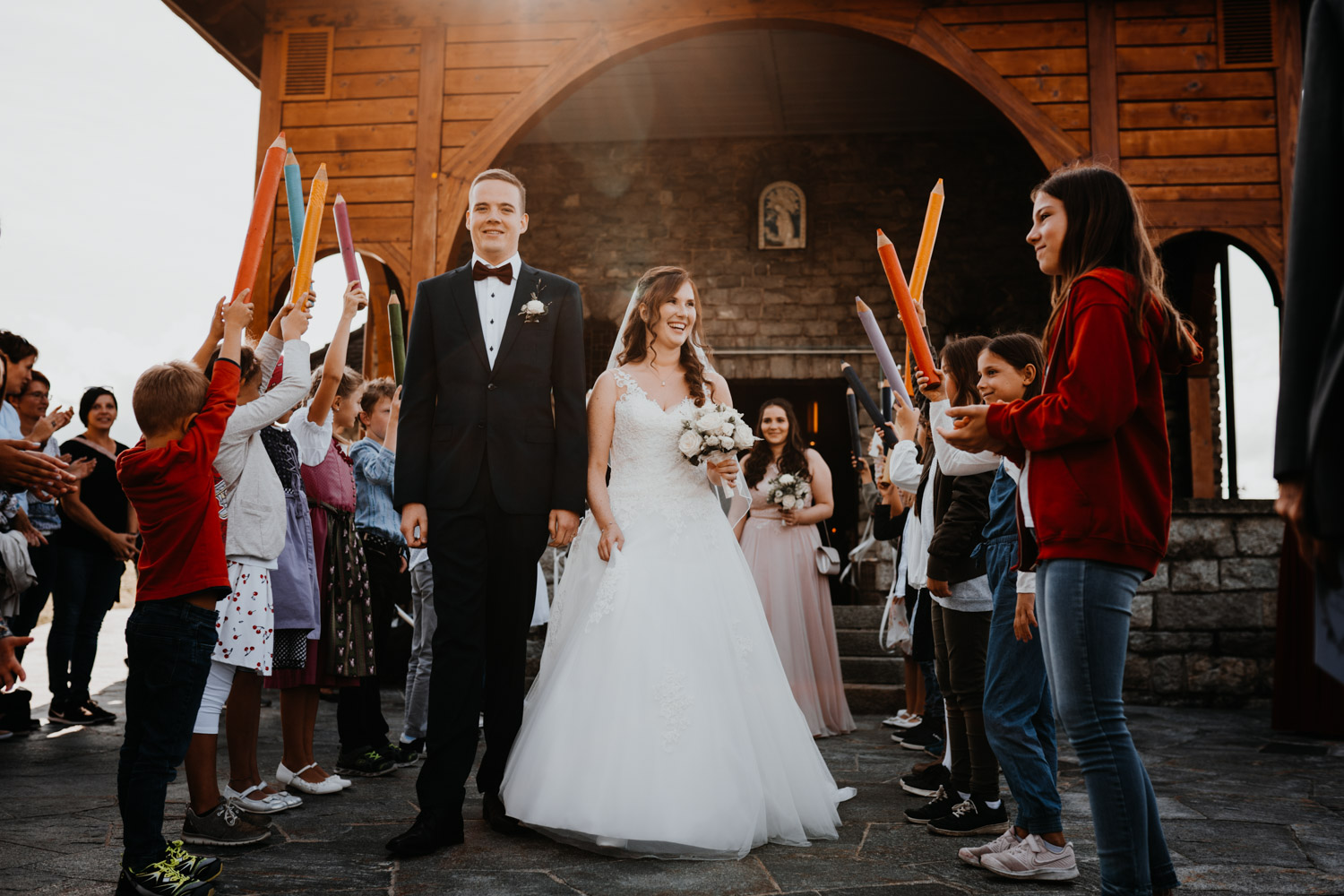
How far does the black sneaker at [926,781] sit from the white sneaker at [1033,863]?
103 cm

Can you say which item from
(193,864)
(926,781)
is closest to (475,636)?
(193,864)

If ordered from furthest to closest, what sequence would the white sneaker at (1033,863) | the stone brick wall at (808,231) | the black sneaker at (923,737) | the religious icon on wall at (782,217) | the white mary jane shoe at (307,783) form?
the religious icon on wall at (782,217), the stone brick wall at (808,231), the black sneaker at (923,737), the white mary jane shoe at (307,783), the white sneaker at (1033,863)

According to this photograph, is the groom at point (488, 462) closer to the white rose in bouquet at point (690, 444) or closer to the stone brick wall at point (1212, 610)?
the white rose in bouquet at point (690, 444)

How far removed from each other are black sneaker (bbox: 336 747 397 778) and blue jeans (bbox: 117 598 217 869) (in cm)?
172

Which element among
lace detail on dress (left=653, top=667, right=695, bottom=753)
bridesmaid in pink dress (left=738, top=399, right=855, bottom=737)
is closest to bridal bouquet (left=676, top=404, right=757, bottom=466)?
lace detail on dress (left=653, top=667, right=695, bottom=753)

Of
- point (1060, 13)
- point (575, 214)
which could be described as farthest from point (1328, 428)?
point (575, 214)

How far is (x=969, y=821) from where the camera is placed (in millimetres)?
3111

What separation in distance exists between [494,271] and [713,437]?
3.02 ft

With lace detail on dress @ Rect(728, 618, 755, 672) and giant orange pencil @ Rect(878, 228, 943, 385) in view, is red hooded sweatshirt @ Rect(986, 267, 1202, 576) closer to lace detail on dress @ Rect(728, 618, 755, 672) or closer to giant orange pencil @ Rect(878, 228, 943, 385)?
giant orange pencil @ Rect(878, 228, 943, 385)

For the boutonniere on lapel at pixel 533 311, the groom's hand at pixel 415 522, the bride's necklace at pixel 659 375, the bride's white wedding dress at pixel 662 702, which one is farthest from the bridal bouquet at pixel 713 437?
the groom's hand at pixel 415 522

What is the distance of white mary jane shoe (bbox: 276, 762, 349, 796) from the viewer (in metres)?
3.64

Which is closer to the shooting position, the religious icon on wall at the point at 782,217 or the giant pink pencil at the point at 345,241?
the giant pink pencil at the point at 345,241

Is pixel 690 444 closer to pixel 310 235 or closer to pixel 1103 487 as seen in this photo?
pixel 310 235

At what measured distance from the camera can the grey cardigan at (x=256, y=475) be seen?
116 inches
